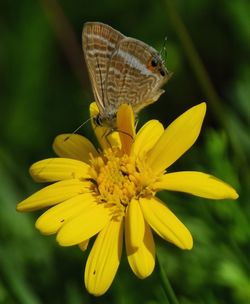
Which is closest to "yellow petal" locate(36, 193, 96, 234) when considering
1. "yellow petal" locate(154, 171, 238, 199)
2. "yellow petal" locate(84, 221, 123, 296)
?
"yellow petal" locate(84, 221, 123, 296)

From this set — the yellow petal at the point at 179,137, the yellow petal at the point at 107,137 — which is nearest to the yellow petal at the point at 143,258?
the yellow petal at the point at 179,137

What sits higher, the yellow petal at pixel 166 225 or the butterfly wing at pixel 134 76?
the butterfly wing at pixel 134 76

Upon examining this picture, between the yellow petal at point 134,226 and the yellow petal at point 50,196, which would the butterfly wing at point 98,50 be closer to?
the yellow petal at point 50,196

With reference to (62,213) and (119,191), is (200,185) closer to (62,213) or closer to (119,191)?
(119,191)

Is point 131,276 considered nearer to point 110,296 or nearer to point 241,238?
point 110,296

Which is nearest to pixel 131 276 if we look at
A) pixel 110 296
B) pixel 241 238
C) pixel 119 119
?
pixel 110 296

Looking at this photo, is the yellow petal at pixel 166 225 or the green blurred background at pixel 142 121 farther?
the green blurred background at pixel 142 121

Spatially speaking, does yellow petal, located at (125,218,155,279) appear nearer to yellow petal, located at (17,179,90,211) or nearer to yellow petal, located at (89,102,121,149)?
yellow petal, located at (17,179,90,211)
